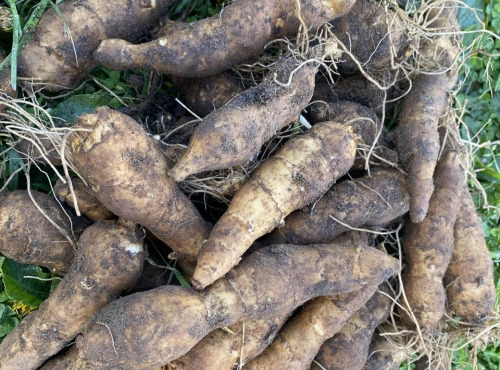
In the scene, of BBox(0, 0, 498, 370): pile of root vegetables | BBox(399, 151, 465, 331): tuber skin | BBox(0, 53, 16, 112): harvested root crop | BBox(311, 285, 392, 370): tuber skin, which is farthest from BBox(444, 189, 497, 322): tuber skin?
BBox(0, 53, 16, 112): harvested root crop

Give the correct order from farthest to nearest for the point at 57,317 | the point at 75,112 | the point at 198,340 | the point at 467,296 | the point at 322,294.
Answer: the point at 467,296, the point at 75,112, the point at 322,294, the point at 57,317, the point at 198,340

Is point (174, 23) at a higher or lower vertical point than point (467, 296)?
higher

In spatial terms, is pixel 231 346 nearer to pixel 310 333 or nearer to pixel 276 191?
pixel 310 333

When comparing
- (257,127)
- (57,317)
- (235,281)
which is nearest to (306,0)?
(257,127)

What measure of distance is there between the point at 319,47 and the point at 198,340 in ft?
4.14

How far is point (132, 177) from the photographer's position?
1572 mm

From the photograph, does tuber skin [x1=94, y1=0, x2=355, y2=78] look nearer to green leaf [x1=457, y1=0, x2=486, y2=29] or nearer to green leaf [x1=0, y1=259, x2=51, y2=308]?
green leaf [x1=0, y1=259, x2=51, y2=308]

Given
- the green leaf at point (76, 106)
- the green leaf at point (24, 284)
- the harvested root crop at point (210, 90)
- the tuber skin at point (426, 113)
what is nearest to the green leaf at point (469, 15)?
the tuber skin at point (426, 113)

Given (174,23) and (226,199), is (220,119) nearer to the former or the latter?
(226,199)

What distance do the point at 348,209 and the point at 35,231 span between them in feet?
4.17

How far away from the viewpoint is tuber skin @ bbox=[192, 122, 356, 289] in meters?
1.62

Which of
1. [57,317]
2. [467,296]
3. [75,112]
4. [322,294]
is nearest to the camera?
[57,317]

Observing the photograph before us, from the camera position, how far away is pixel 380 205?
197cm

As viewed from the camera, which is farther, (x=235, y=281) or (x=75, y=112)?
(x=75, y=112)
